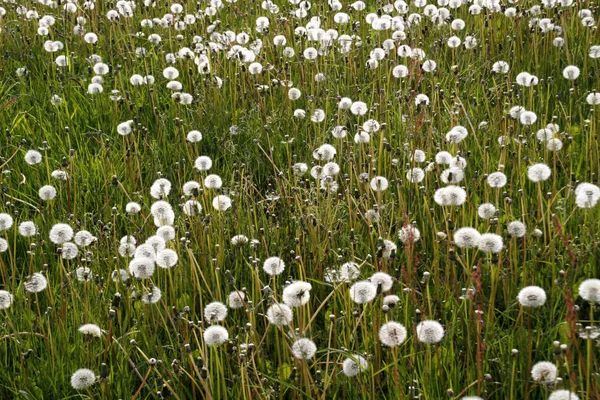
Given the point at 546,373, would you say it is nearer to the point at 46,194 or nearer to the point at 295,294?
the point at 295,294

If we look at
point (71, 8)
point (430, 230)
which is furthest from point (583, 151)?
point (71, 8)

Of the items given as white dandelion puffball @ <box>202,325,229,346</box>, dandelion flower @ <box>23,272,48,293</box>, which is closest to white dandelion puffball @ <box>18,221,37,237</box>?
dandelion flower @ <box>23,272,48,293</box>

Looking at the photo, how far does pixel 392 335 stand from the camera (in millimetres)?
2018

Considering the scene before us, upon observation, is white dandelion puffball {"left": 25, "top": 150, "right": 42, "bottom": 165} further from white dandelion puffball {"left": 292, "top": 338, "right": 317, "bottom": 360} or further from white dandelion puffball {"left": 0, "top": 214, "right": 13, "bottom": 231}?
white dandelion puffball {"left": 292, "top": 338, "right": 317, "bottom": 360}

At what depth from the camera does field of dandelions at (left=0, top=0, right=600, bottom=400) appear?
2209 millimetres

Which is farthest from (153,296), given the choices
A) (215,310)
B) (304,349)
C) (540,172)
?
(540,172)

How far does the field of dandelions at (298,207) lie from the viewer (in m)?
2.21

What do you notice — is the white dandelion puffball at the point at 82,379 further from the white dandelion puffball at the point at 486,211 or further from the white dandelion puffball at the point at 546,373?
the white dandelion puffball at the point at 486,211

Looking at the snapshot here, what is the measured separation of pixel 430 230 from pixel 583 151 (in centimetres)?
86

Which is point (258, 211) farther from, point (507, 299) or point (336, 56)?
point (336, 56)

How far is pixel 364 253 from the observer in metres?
2.92

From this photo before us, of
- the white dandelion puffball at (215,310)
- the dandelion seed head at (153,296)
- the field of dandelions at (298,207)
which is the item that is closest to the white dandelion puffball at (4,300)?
the field of dandelions at (298,207)

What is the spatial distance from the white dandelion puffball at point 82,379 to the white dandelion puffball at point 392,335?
0.78 meters

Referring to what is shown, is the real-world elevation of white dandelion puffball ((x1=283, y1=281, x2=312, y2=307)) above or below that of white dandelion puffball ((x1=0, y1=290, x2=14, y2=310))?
below
